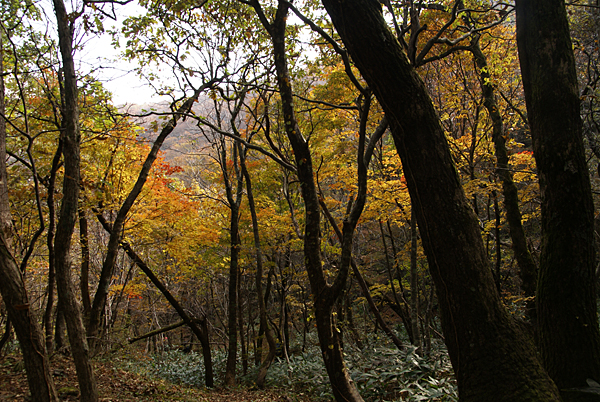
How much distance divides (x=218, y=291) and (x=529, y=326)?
44.3 ft

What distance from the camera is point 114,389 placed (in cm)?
602

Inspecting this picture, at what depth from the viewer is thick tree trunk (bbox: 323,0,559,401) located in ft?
6.73

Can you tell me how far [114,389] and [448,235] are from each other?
6.49 m

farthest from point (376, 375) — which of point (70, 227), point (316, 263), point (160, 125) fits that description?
point (160, 125)

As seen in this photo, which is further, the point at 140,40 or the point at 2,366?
the point at 140,40

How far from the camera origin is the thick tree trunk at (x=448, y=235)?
6.73 feet

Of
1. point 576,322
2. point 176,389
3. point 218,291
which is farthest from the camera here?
point 218,291

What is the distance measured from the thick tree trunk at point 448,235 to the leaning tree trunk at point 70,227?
3.16m

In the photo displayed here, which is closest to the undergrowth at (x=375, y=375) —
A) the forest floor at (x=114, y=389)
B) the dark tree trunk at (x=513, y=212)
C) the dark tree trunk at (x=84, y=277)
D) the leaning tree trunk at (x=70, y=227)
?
the forest floor at (x=114, y=389)

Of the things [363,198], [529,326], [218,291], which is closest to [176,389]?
[363,198]

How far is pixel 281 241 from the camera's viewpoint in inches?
442

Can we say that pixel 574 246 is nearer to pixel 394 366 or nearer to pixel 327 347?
pixel 327 347

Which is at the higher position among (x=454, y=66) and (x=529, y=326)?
(x=454, y=66)

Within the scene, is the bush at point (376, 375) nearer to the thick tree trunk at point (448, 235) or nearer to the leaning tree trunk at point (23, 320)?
the thick tree trunk at point (448, 235)
